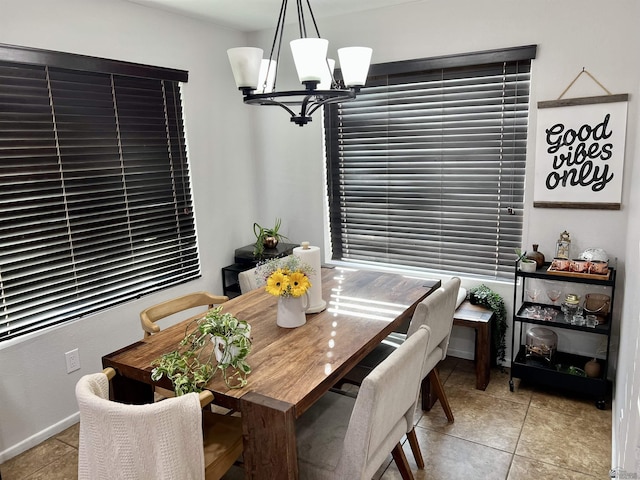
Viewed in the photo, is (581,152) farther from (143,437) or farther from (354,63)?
(143,437)

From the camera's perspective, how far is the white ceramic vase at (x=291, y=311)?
2.16m

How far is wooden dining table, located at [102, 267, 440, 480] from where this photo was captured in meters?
1.54

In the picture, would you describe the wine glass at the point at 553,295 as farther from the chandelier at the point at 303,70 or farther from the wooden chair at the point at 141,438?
the wooden chair at the point at 141,438

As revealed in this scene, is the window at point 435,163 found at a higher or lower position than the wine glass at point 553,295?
higher

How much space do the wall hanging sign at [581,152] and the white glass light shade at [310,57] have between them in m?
1.71

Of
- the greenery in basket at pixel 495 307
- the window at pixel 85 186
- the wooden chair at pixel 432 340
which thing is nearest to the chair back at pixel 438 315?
the wooden chair at pixel 432 340

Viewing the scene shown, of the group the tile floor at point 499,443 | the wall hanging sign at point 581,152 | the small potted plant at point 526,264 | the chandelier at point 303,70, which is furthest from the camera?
the small potted plant at point 526,264

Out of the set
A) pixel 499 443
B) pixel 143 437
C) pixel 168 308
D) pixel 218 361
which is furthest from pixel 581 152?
pixel 143 437

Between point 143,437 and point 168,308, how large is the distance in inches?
47.9

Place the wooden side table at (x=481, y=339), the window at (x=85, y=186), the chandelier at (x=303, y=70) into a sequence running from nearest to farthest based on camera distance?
the chandelier at (x=303, y=70) → the window at (x=85, y=186) → the wooden side table at (x=481, y=339)

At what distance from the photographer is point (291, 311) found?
2.17 m

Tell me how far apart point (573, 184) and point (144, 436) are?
266 centimetres

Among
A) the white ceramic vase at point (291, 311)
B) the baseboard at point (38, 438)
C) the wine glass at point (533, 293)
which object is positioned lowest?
the baseboard at point (38, 438)

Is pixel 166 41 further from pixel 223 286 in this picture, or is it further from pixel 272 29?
pixel 223 286
